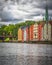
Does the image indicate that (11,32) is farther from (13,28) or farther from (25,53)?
(25,53)

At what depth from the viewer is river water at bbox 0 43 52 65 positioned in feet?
17.5

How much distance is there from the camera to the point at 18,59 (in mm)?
5391

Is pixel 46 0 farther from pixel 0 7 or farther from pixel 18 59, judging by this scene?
pixel 18 59

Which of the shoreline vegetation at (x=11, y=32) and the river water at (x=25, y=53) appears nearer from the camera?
the river water at (x=25, y=53)

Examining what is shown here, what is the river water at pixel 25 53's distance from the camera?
5.34m

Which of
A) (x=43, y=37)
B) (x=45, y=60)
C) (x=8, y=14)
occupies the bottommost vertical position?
(x=45, y=60)

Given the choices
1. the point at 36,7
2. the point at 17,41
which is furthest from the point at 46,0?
the point at 17,41

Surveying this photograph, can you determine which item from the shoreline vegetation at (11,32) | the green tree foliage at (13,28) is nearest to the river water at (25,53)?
the shoreline vegetation at (11,32)

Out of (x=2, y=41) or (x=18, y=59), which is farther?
(x=2, y=41)

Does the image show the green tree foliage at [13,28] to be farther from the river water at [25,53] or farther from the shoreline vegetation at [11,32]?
the river water at [25,53]

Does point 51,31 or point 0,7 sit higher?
point 0,7

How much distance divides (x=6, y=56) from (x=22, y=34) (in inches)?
22.0

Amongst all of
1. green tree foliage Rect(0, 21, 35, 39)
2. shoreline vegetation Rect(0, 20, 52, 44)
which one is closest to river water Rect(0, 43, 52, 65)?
shoreline vegetation Rect(0, 20, 52, 44)

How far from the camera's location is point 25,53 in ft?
18.5
